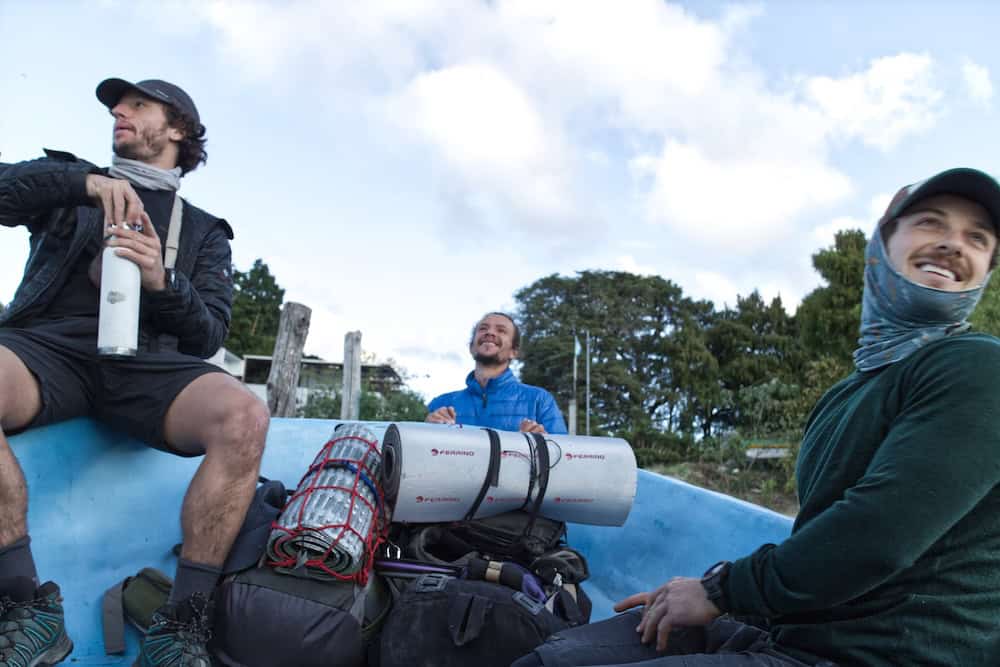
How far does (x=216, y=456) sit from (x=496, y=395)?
2.31 metres

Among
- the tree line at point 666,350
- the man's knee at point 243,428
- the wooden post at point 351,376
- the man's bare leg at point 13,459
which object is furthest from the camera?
the tree line at point 666,350

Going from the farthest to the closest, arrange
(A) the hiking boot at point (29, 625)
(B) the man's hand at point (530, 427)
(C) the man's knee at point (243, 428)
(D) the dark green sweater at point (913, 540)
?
(B) the man's hand at point (530, 427), (C) the man's knee at point (243, 428), (A) the hiking boot at point (29, 625), (D) the dark green sweater at point (913, 540)

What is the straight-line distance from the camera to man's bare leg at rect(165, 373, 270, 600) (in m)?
2.10

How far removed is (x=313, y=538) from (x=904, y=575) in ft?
5.06

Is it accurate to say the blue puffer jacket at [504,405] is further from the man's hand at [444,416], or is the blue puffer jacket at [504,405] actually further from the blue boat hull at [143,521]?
the blue boat hull at [143,521]

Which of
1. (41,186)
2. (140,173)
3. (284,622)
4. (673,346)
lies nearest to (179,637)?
(284,622)

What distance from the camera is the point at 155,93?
8.93ft

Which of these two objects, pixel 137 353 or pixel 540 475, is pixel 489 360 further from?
pixel 137 353

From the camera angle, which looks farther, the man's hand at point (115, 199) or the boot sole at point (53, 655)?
the man's hand at point (115, 199)

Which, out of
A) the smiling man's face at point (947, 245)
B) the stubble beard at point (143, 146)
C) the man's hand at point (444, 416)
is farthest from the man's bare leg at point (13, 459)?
the smiling man's face at point (947, 245)

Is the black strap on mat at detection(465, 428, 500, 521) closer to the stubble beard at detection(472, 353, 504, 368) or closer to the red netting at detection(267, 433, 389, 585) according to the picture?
the red netting at detection(267, 433, 389, 585)

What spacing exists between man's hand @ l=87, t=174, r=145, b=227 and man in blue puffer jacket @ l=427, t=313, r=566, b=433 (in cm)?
199

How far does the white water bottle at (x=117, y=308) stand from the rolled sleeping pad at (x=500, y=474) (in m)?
0.93

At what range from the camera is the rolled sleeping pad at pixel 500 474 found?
2623 mm
